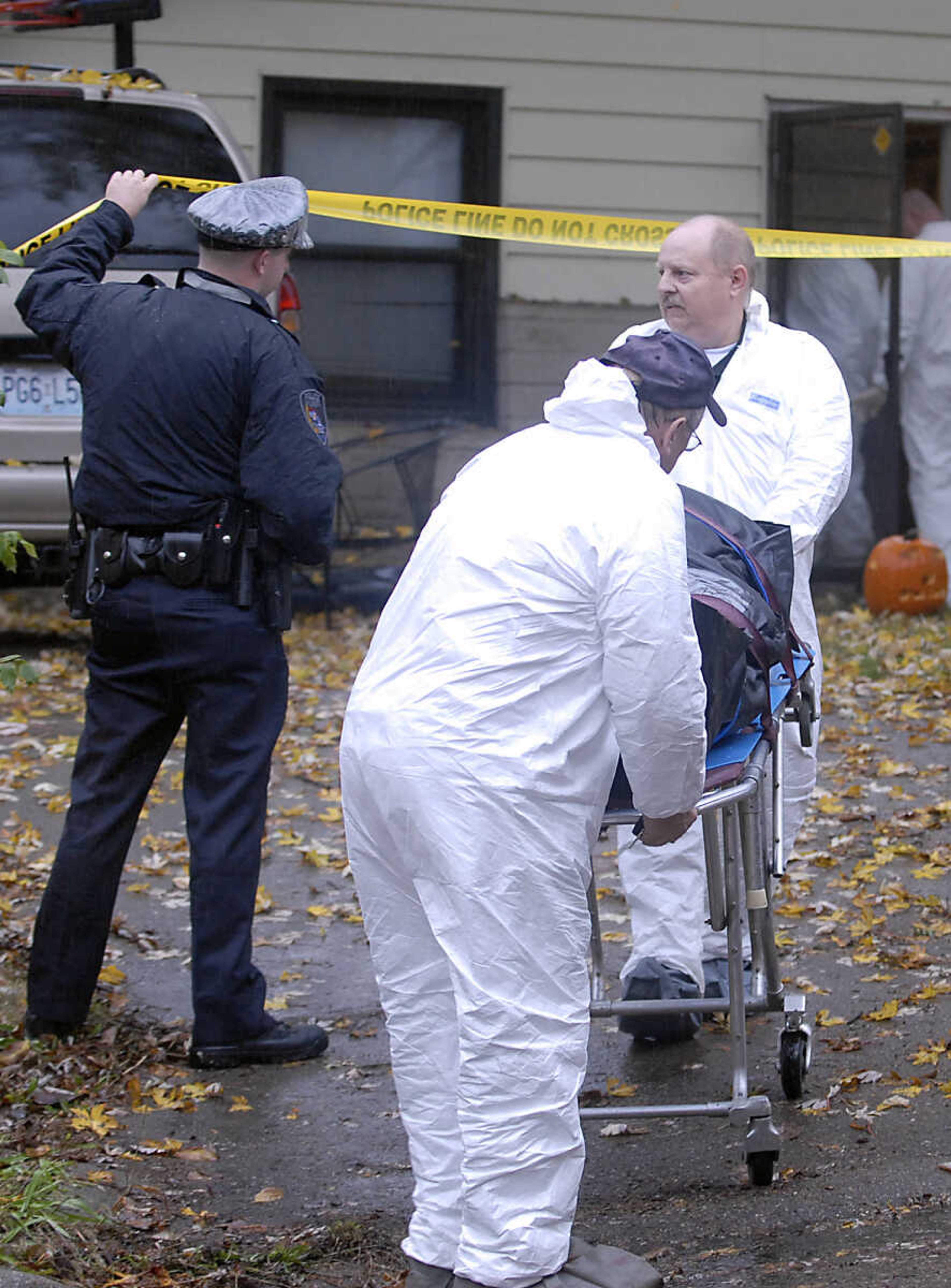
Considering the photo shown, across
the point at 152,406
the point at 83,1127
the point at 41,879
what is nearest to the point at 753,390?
the point at 152,406

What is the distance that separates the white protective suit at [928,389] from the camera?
11656 mm

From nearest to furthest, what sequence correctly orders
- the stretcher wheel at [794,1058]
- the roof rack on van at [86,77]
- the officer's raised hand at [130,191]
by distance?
the stretcher wheel at [794,1058]
the officer's raised hand at [130,191]
the roof rack on van at [86,77]

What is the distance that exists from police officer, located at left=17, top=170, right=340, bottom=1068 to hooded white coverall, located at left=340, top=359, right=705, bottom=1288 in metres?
1.42

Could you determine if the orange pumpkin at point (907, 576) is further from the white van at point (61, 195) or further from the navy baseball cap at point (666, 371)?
the navy baseball cap at point (666, 371)

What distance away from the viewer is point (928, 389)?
11.7m

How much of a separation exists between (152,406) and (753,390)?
5.20 ft

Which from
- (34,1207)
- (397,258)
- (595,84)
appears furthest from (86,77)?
(34,1207)

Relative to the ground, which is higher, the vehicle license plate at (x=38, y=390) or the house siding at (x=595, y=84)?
the house siding at (x=595, y=84)

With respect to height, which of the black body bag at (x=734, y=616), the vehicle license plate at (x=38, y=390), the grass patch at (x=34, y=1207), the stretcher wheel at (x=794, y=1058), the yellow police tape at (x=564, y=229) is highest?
the yellow police tape at (x=564, y=229)

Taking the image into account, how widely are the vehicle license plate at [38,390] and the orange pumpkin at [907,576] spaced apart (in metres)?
4.81

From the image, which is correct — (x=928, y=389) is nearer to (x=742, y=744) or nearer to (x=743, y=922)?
(x=743, y=922)

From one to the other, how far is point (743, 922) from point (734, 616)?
90cm

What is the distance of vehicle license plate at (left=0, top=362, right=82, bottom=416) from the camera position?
8398mm

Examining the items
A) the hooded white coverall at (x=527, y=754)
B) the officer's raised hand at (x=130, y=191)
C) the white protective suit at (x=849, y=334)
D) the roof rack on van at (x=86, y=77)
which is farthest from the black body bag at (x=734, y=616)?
the white protective suit at (x=849, y=334)
